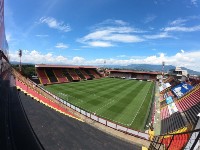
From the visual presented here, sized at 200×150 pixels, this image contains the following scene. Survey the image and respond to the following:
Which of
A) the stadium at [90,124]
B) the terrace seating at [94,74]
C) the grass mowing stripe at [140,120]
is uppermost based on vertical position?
the terrace seating at [94,74]

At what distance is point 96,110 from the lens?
27.8m

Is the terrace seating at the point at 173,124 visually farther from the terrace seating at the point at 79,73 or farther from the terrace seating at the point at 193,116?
the terrace seating at the point at 79,73

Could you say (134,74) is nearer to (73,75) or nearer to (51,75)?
(73,75)

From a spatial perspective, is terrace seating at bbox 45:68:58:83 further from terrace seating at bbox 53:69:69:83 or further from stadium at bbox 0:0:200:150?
stadium at bbox 0:0:200:150

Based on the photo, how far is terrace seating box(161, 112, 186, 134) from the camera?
1991 cm

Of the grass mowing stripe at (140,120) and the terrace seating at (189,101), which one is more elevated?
the terrace seating at (189,101)

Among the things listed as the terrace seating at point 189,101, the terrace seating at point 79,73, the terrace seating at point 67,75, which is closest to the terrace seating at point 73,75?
the terrace seating at point 67,75

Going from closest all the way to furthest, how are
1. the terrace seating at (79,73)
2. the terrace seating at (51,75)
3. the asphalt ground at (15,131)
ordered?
the asphalt ground at (15,131) < the terrace seating at (51,75) < the terrace seating at (79,73)

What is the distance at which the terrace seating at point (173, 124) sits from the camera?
1991 cm

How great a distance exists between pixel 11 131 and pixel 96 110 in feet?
59.0

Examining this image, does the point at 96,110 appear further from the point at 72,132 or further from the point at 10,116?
the point at 10,116

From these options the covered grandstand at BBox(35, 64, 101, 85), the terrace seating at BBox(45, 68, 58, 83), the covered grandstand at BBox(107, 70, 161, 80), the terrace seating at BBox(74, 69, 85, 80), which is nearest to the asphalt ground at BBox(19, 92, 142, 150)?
the covered grandstand at BBox(35, 64, 101, 85)

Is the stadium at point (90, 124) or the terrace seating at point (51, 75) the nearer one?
the stadium at point (90, 124)

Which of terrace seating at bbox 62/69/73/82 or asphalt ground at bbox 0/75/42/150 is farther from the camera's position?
terrace seating at bbox 62/69/73/82
